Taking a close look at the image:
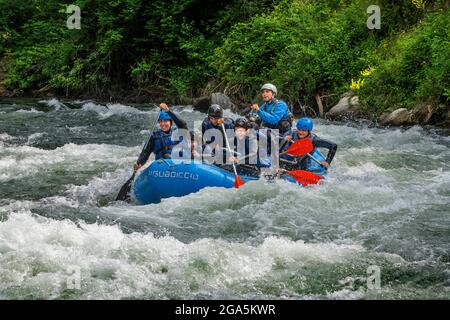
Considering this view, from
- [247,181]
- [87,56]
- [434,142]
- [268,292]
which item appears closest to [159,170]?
[247,181]

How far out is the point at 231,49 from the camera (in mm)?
16766

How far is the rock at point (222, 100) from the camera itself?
615 inches

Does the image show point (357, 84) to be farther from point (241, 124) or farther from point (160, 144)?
point (160, 144)

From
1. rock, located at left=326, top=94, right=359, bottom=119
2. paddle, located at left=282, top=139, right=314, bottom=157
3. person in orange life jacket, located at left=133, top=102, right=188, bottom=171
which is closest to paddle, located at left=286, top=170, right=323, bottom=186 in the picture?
paddle, located at left=282, top=139, right=314, bottom=157

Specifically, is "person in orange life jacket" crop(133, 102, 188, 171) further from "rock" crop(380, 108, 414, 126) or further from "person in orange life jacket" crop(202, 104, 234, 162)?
"rock" crop(380, 108, 414, 126)

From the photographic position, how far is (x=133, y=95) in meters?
19.2

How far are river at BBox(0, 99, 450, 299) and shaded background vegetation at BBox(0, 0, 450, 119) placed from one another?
269 centimetres

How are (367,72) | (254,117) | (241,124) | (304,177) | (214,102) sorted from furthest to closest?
(214,102), (367,72), (254,117), (304,177), (241,124)

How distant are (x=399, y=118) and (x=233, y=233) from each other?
23.1ft

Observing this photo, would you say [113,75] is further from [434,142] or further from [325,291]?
[325,291]

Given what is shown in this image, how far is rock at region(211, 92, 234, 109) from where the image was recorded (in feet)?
51.3

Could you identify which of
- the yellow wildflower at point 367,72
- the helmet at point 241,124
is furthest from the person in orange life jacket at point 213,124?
the yellow wildflower at point 367,72

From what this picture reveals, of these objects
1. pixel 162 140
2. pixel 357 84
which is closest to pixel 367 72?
pixel 357 84

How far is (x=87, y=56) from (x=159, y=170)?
1270 cm
